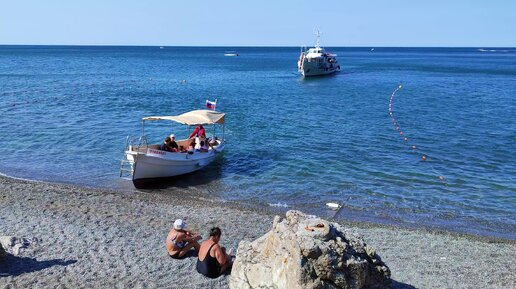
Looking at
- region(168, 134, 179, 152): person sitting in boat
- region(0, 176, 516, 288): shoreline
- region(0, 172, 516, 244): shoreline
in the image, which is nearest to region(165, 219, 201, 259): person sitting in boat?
region(0, 176, 516, 288): shoreline

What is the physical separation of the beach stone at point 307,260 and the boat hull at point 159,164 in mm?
11023

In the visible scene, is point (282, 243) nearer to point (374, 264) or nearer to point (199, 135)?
point (374, 264)

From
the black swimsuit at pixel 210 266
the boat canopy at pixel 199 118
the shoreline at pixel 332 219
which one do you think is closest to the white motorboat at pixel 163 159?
the boat canopy at pixel 199 118

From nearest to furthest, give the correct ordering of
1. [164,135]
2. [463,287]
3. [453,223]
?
[463,287], [453,223], [164,135]

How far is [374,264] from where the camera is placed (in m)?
8.92

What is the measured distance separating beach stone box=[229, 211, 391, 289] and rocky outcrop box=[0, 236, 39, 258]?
5383 mm

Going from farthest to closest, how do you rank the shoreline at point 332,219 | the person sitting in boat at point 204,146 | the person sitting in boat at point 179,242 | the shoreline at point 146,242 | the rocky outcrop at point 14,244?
the person sitting in boat at point 204,146, the shoreline at point 332,219, the person sitting in boat at point 179,242, the rocky outcrop at point 14,244, the shoreline at point 146,242

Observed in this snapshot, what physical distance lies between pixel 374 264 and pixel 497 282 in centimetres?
429

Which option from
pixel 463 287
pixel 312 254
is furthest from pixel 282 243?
pixel 463 287

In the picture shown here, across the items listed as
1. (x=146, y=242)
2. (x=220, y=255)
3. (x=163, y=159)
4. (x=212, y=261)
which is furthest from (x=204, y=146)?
(x=212, y=261)

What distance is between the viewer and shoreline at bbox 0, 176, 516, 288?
1073 centimetres

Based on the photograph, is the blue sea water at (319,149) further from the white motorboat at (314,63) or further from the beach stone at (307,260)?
the white motorboat at (314,63)

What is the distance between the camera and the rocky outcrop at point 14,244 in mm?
11406

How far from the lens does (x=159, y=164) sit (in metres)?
20.0
